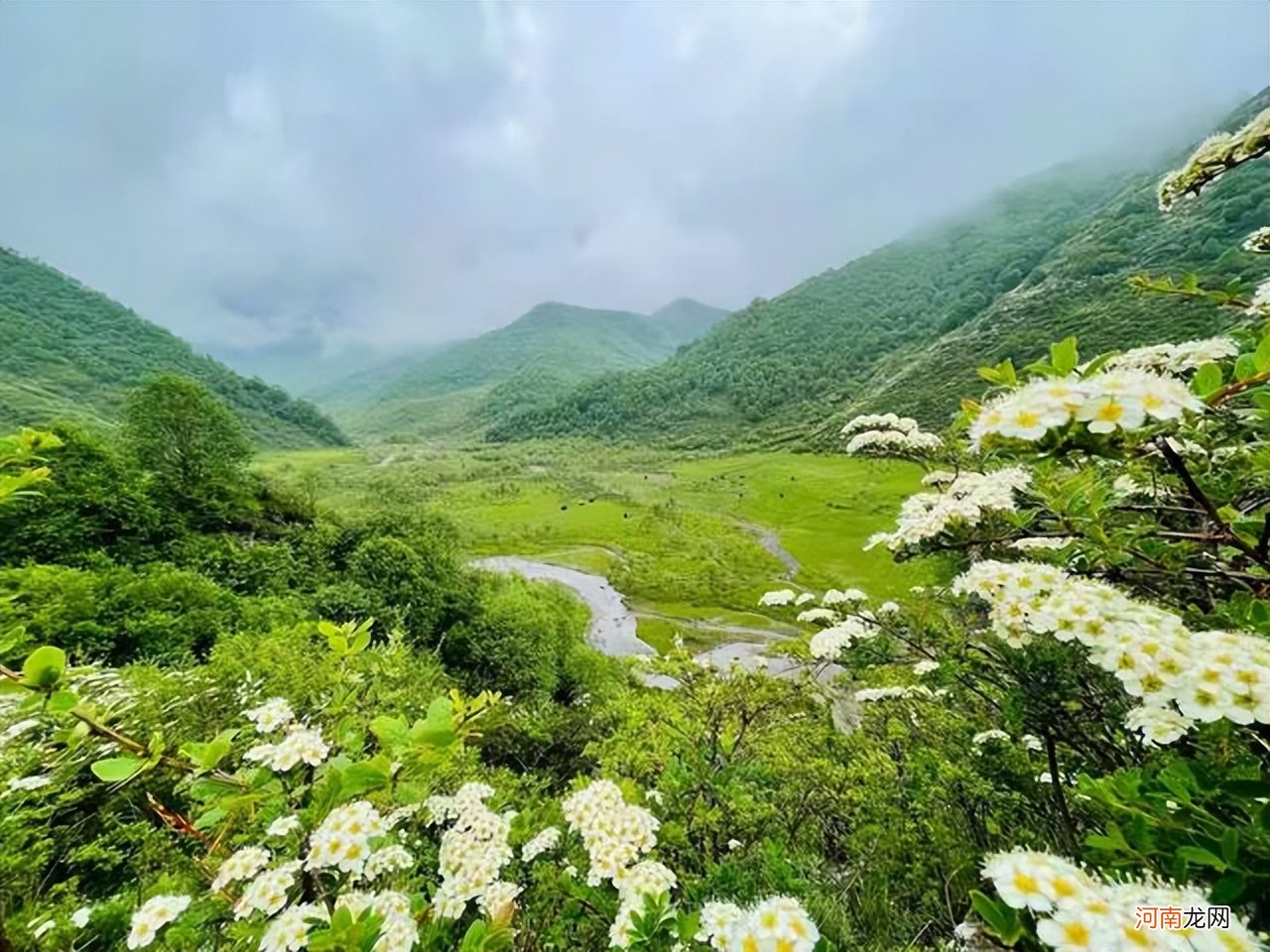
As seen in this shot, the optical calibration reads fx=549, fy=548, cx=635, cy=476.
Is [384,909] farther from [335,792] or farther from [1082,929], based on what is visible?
[1082,929]

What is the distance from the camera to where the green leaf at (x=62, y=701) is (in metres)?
1.23

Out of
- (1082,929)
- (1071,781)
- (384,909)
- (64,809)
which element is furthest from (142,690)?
(1071,781)

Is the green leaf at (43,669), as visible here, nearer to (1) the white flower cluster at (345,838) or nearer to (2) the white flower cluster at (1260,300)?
(1) the white flower cluster at (345,838)

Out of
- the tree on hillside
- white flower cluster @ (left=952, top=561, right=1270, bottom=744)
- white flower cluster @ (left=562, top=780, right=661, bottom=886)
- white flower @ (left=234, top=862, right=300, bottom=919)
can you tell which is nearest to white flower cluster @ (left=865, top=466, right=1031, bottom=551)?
white flower cluster @ (left=952, top=561, right=1270, bottom=744)

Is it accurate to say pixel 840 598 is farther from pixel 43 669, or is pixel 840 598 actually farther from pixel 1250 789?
pixel 43 669

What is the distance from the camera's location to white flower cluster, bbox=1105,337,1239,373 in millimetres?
2363

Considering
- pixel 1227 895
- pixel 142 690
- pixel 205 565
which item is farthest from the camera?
pixel 205 565

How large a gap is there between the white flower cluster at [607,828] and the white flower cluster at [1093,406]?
2.04 meters

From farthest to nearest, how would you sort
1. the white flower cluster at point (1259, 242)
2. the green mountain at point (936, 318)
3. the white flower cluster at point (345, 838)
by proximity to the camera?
the green mountain at point (936, 318), the white flower cluster at point (1259, 242), the white flower cluster at point (345, 838)

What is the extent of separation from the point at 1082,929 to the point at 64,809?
261 inches

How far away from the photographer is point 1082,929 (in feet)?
3.70

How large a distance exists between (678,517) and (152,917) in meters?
58.8

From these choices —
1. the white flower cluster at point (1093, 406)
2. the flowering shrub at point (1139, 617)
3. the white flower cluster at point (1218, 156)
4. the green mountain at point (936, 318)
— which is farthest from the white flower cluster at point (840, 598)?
the green mountain at point (936, 318)

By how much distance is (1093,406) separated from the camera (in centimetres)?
133
